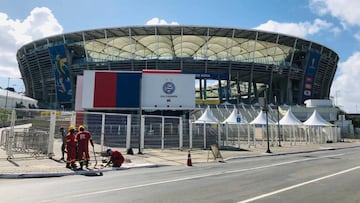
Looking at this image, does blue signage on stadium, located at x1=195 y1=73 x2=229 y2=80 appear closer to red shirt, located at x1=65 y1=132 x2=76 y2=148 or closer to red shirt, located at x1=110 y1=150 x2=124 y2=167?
red shirt, located at x1=110 y1=150 x2=124 y2=167

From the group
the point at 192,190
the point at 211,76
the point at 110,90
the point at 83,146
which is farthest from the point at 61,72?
the point at 192,190

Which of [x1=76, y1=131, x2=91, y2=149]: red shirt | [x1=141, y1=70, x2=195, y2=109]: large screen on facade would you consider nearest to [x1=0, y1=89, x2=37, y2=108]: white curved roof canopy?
[x1=141, y1=70, x2=195, y2=109]: large screen on facade

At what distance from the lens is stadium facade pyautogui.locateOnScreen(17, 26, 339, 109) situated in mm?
70125

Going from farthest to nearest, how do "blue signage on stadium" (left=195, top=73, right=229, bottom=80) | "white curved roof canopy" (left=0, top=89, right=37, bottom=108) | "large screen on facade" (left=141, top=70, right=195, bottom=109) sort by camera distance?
"white curved roof canopy" (left=0, top=89, right=37, bottom=108) → "blue signage on stadium" (left=195, top=73, right=229, bottom=80) → "large screen on facade" (left=141, top=70, right=195, bottom=109)

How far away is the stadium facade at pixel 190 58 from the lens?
70.1 m

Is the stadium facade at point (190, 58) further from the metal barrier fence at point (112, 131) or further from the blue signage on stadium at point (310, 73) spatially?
the metal barrier fence at point (112, 131)

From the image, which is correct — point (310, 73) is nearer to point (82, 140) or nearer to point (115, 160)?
point (115, 160)

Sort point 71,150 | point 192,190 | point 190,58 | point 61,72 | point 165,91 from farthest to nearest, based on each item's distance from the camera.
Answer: point 61,72
point 190,58
point 165,91
point 71,150
point 192,190

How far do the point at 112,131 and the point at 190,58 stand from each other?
51.6 m

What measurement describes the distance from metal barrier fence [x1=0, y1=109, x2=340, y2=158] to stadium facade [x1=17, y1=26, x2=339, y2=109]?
3965 centimetres

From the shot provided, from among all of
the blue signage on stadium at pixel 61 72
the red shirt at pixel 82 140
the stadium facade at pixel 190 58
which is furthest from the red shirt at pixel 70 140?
the blue signage on stadium at pixel 61 72

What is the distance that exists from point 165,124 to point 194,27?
4744cm

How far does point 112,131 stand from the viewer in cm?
1962

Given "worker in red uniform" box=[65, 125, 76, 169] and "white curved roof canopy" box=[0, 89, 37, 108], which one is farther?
"white curved roof canopy" box=[0, 89, 37, 108]
